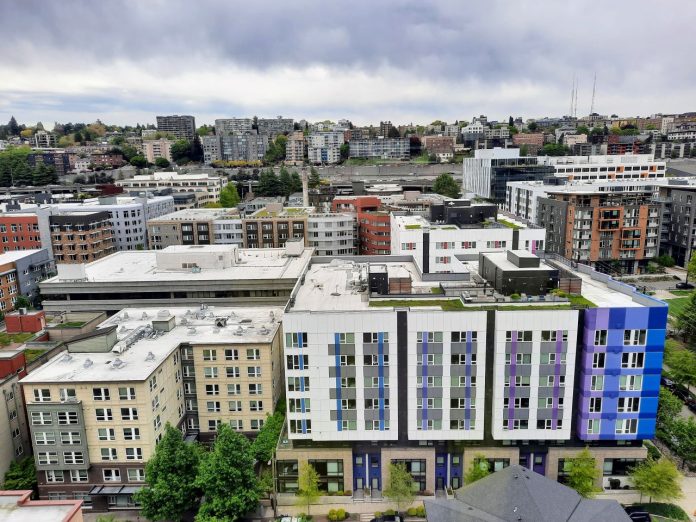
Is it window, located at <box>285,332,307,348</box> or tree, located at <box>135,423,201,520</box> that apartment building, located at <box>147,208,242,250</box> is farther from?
tree, located at <box>135,423,201,520</box>

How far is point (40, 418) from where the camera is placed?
156 feet

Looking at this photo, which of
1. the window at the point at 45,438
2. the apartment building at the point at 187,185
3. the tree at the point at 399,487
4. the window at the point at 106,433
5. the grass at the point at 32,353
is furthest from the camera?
the apartment building at the point at 187,185

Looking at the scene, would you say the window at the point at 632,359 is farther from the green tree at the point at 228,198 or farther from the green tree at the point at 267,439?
the green tree at the point at 228,198

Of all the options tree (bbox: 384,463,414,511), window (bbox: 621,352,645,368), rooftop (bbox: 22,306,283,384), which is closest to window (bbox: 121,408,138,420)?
rooftop (bbox: 22,306,283,384)

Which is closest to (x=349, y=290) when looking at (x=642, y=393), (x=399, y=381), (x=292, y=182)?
(x=399, y=381)

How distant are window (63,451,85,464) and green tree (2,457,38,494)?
12.8 feet

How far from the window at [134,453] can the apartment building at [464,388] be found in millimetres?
12860

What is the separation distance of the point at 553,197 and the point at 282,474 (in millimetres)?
100586

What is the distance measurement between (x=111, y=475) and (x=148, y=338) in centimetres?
1445

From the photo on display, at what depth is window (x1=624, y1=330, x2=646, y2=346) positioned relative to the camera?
1845 inches

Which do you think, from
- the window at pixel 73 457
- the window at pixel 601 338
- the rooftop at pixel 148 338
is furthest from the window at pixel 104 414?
the window at pixel 601 338

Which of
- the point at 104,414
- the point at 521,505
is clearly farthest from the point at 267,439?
the point at 521,505

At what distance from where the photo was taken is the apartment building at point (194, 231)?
383 ft

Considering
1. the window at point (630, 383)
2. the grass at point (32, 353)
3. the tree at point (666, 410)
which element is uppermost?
the grass at point (32, 353)
